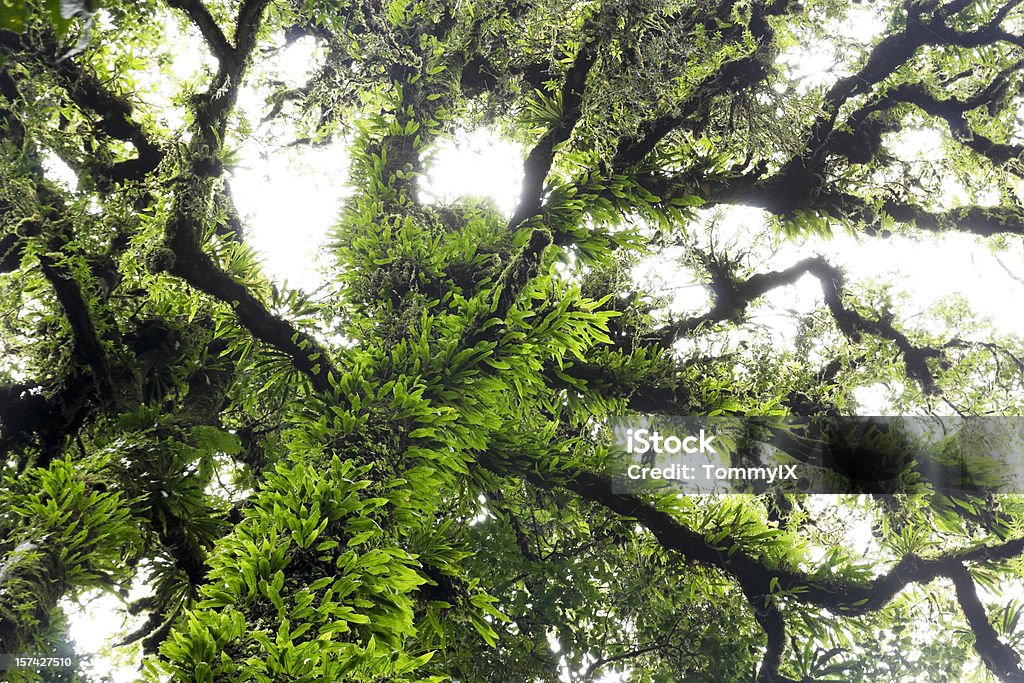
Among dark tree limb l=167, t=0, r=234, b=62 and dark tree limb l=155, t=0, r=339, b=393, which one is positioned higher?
dark tree limb l=167, t=0, r=234, b=62

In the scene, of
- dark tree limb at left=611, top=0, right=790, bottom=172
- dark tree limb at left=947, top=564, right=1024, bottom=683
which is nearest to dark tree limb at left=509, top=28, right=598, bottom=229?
dark tree limb at left=611, top=0, right=790, bottom=172

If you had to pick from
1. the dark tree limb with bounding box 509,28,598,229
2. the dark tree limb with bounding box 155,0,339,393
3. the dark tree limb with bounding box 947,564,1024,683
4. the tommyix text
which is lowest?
the dark tree limb with bounding box 947,564,1024,683

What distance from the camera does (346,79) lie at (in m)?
4.27

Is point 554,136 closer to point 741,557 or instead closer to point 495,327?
point 495,327

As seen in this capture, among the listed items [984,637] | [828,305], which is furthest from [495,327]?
[984,637]

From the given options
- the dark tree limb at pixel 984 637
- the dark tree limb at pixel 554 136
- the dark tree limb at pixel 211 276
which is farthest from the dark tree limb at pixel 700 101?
the dark tree limb at pixel 984 637

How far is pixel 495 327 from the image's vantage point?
10.1ft

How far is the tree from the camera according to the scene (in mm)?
2926

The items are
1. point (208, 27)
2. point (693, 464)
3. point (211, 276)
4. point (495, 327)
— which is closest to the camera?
point (495, 327)

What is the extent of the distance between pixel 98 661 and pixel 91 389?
2340mm

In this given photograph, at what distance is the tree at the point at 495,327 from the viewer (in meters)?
2.93

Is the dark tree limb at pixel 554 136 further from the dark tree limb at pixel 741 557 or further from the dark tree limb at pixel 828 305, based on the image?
the dark tree limb at pixel 828 305

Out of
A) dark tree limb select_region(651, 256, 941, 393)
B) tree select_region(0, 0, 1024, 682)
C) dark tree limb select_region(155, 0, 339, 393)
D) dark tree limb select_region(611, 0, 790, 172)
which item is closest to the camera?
tree select_region(0, 0, 1024, 682)

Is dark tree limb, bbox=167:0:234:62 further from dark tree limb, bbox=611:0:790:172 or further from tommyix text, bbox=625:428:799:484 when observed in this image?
tommyix text, bbox=625:428:799:484
